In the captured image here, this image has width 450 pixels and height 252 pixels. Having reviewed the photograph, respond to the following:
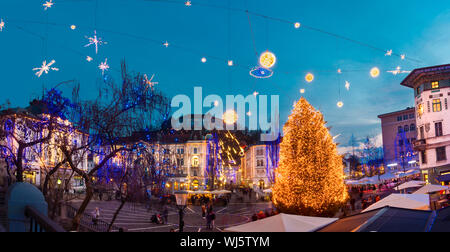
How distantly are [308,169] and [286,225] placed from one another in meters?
8.89

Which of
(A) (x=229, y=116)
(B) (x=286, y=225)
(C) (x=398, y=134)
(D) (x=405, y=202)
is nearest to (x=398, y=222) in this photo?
(B) (x=286, y=225)

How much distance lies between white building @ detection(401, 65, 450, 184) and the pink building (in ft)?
119

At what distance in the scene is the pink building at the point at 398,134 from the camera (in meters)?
77.8

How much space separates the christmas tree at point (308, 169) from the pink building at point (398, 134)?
64.7 metres

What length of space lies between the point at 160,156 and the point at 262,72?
639cm

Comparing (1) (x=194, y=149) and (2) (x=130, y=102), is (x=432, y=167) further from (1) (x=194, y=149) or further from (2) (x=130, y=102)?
(1) (x=194, y=149)

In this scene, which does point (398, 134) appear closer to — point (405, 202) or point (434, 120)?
point (434, 120)

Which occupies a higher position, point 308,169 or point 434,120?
point 434,120

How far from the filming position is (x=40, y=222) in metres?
5.78

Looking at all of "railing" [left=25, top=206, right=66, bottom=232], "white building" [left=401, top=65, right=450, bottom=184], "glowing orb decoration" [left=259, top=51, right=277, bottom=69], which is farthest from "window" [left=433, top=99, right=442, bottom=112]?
"railing" [left=25, top=206, right=66, bottom=232]

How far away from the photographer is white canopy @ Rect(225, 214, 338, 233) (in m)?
10.2

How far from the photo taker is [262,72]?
13.8 metres
